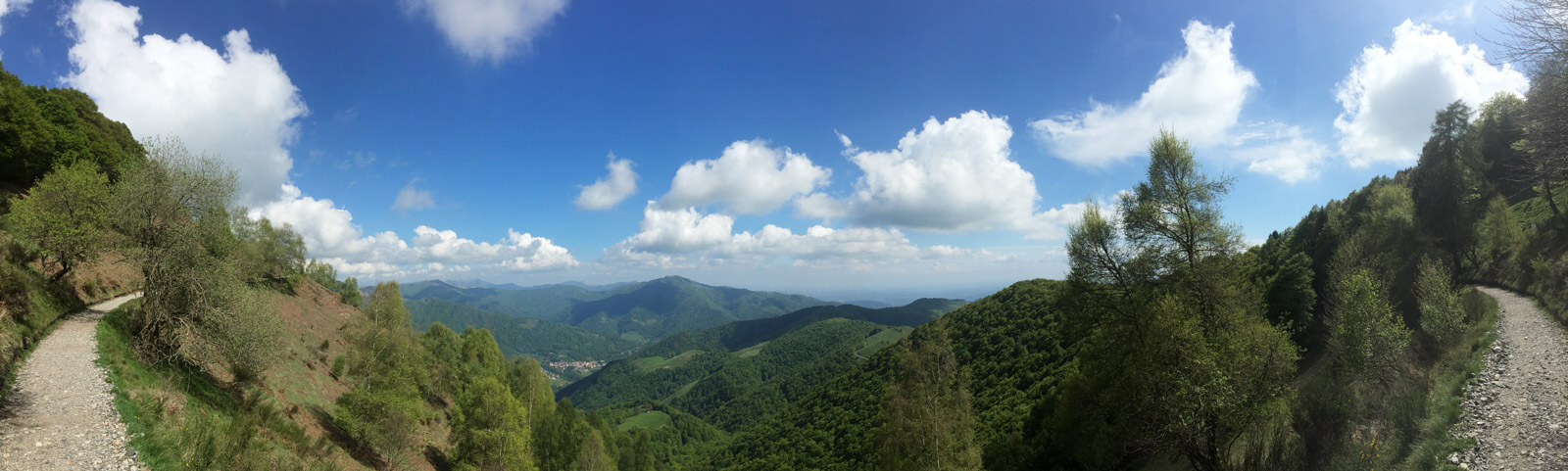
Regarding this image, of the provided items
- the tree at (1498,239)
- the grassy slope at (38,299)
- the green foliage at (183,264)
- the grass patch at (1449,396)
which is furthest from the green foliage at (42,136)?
the tree at (1498,239)

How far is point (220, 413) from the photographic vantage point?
18266 millimetres

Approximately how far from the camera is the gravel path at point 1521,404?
11086mm

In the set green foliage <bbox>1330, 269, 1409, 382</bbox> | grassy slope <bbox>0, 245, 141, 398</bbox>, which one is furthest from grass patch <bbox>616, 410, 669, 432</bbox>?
green foliage <bbox>1330, 269, 1409, 382</bbox>

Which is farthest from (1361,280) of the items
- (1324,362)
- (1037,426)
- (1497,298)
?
(1037,426)

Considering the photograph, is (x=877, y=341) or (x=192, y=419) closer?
(x=192, y=419)

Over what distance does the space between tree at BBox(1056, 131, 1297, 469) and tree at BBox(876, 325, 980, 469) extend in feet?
16.9

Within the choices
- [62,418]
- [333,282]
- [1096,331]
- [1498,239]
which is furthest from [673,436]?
[1498,239]

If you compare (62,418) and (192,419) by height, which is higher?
(62,418)

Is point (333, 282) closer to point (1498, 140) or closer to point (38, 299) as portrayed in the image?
point (38, 299)

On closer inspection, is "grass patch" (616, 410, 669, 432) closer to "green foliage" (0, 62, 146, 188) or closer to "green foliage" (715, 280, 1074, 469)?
"green foliage" (715, 280, 1074, 469)

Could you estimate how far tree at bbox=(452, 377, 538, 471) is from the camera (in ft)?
114

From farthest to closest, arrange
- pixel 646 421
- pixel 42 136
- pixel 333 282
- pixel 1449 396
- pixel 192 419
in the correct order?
pixel 646 421 < pixel 333 282 < pixel 42 136 < pixel 192 419 < pixel 1449 396

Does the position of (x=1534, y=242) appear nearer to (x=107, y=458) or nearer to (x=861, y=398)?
(x=861, y=398)

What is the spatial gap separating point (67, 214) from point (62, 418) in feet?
41.5
